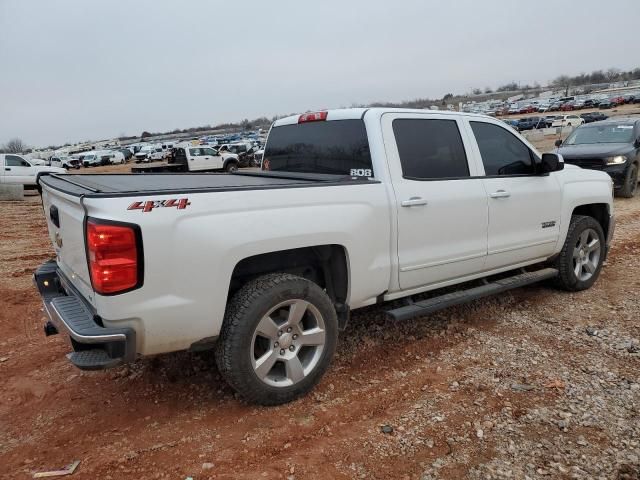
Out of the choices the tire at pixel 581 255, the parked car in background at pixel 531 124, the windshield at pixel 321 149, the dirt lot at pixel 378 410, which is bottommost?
the dirt lot at pixel 378 410

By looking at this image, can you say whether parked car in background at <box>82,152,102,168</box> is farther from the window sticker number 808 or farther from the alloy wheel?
the alloy wheel

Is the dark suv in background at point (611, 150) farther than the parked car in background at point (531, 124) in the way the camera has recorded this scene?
No

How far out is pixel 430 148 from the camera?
387cm

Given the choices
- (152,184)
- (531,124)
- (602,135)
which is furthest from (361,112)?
(531,124)

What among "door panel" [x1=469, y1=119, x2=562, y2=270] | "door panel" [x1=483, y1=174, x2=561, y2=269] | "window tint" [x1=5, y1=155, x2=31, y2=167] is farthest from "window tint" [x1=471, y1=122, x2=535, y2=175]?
"window tint" [x1=5, y1=155, x2=31, y2=167]

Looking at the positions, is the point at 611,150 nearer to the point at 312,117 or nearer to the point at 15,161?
the point at 312,117

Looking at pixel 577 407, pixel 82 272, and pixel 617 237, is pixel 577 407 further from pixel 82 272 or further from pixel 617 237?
pixel 617 237

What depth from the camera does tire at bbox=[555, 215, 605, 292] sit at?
16.3ft

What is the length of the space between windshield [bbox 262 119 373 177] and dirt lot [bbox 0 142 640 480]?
1.51 metres

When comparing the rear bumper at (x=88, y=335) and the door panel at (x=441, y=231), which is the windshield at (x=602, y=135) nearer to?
the door panel at (x=441, y=231)

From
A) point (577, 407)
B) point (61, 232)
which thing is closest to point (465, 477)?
point (577, 407)

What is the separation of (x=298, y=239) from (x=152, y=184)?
41.3 inches

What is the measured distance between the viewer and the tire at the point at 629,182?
10.7m

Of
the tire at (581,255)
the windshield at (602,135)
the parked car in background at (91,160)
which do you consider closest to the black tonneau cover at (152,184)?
the tire at (581,255)
